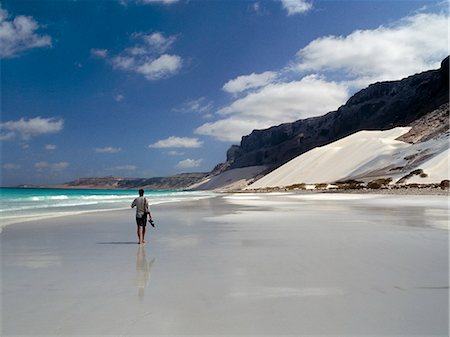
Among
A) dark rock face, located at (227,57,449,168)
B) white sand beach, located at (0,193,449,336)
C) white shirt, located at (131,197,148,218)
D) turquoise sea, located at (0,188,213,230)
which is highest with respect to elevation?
dark rock face, located at (227,57,449,168)

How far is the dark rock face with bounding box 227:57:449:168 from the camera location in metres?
119

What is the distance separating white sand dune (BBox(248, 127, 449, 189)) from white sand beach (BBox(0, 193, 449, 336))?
1939 inches

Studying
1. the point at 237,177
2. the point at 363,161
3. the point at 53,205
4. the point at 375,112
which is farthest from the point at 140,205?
the point at 237,177

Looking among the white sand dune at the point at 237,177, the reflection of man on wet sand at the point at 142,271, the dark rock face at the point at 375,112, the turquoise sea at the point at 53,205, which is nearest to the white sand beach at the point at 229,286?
the reflection of man on wet sand at the point at 142,271

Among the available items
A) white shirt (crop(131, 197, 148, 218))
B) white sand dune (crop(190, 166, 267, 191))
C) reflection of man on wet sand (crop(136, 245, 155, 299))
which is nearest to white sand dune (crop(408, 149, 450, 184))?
white shirt (crop(131, 197, 148, 218))

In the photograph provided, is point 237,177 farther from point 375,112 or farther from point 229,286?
point 229,286

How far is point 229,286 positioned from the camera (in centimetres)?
584

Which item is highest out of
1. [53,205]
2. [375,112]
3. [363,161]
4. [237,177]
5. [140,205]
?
[375,112]

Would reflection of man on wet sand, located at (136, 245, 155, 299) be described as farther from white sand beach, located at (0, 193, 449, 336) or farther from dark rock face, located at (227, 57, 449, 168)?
dark rock face, located at (227, 57, 449, 168)

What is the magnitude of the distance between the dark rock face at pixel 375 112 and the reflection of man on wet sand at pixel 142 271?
370 ft

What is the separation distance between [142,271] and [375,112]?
527 ft

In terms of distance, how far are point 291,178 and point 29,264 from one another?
96.7 m

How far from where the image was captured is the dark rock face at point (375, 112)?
11941 centimetres

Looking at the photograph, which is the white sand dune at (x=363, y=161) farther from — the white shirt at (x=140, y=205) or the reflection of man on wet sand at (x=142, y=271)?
the reflection of man on wet sand at (x=142, y=271)
